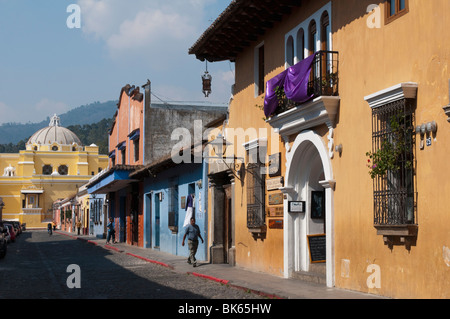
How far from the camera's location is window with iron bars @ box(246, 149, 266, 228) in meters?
16.8

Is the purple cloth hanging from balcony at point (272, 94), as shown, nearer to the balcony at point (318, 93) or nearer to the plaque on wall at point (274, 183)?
the balcony at point (318, 93)

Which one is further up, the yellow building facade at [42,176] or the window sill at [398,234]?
the yellow building facade at [42,176]

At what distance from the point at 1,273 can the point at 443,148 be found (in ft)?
43.6

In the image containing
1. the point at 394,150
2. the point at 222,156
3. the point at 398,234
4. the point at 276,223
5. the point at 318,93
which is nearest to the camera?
the point at 398,234

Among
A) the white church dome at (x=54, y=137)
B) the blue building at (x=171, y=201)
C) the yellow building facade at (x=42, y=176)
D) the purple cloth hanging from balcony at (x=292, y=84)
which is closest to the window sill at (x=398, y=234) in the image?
the purple cloth hanging from balcony at (x=292, y=84)

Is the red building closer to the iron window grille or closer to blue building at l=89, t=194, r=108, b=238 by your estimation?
blue building at l=89, t=194, r=108, b=238

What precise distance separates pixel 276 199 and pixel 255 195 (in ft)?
4.41

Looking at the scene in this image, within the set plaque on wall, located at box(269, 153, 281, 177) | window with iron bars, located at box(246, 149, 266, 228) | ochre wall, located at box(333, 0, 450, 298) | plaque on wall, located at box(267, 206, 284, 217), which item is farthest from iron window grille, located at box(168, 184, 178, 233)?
ochre wall, located at box(333, 0, 450, 298)

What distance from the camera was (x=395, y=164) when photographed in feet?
34.3

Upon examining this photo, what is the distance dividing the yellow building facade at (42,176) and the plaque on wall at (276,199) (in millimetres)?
79852

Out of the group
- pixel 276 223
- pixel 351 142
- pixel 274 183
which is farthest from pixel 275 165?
pixel 351 142

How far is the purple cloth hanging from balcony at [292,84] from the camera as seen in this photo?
523 inches

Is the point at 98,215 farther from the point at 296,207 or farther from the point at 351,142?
the point at 351,142
